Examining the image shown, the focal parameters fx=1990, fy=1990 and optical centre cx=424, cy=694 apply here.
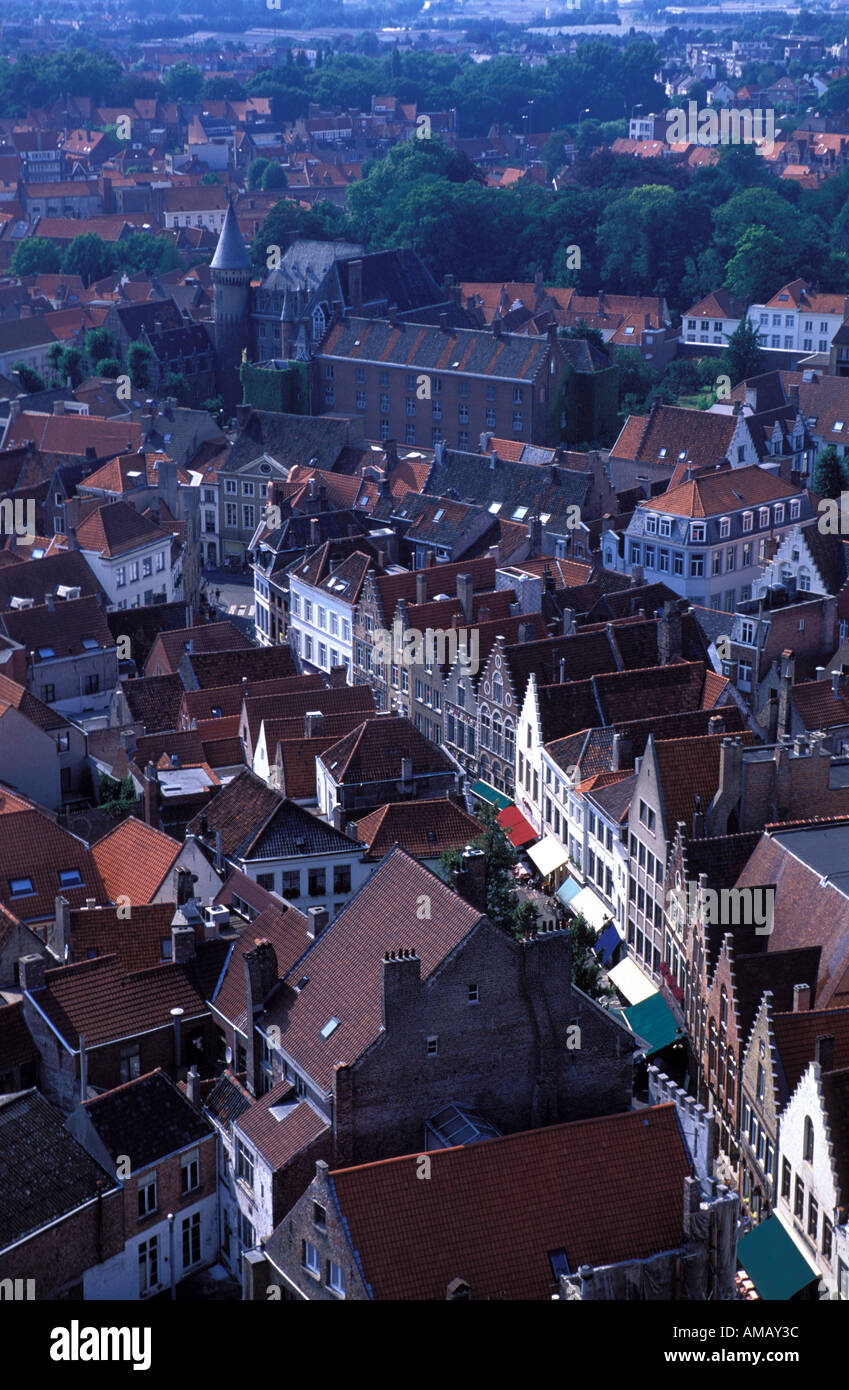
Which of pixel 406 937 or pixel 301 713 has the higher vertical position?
pixel 406 937

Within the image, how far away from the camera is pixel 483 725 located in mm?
80562

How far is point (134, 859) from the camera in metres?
65.1

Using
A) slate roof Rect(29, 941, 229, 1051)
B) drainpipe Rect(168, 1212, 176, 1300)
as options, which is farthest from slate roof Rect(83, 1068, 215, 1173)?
slate roof Rect(29, 941, 229, 1051)

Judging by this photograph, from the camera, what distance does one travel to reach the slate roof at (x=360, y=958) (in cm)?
4791

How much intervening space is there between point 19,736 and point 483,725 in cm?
1846

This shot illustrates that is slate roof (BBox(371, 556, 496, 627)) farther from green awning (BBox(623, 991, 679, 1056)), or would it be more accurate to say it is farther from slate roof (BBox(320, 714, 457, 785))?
green awning (BBox(623, 991, 679, 1056))

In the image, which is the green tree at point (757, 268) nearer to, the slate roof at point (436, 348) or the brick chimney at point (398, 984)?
the slate roof at point (436, 348)

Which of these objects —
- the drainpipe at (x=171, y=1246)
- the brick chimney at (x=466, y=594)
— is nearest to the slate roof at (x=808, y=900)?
the drainpipe at (x=171, y=1246)

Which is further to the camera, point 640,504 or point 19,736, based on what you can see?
point 640,504

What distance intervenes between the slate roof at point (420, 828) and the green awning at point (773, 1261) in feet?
74.2

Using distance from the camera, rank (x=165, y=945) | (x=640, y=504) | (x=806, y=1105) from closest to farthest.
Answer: (x=806, y=1105)
(x=165, y=945)
(x=640, y=504)
